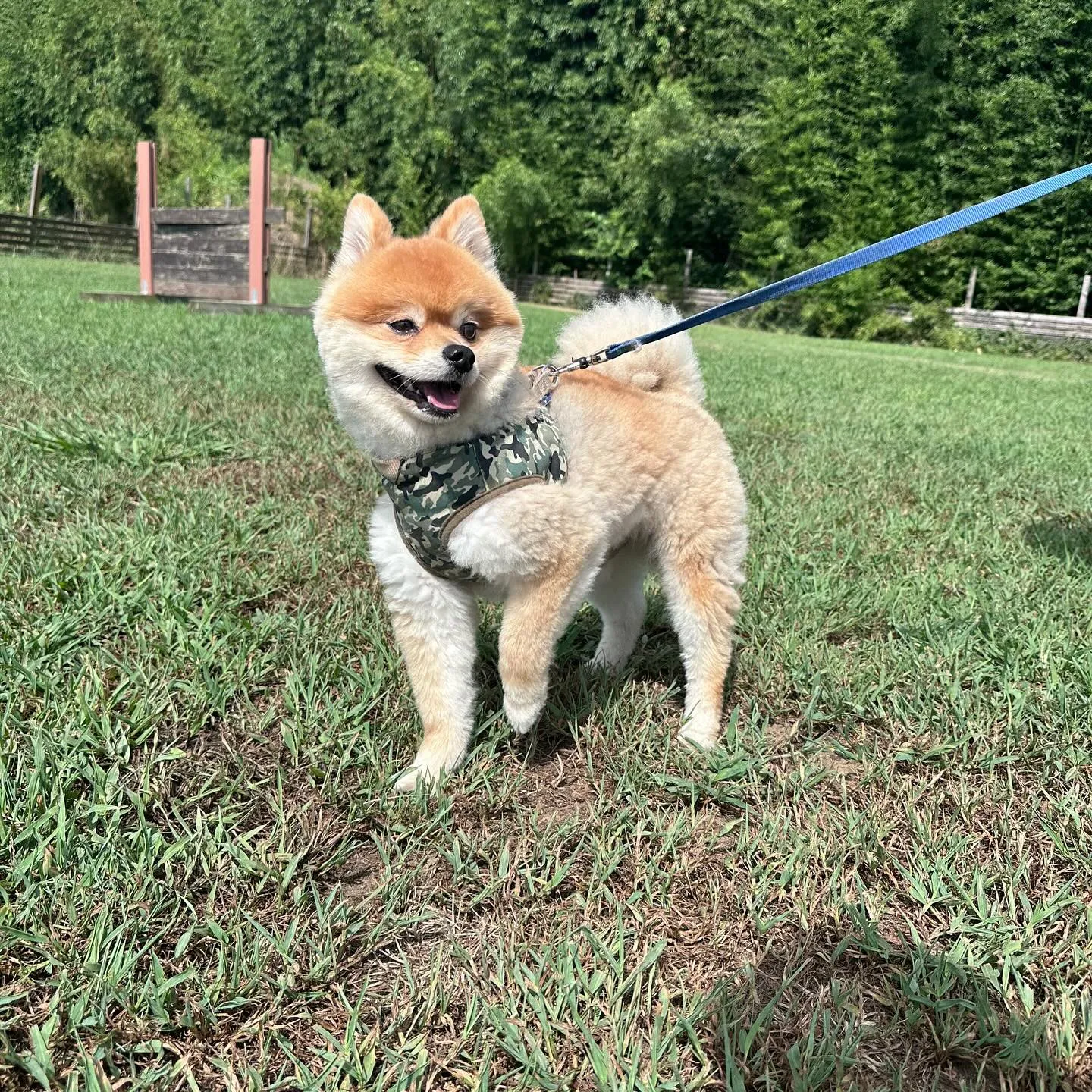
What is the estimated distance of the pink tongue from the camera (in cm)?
192

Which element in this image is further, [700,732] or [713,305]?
[713,305]

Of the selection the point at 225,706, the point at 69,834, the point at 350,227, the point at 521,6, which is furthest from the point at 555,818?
the point at 521,6

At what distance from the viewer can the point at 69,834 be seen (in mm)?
1643

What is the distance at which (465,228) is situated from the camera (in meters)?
2.14

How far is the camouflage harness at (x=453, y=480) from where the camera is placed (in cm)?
195

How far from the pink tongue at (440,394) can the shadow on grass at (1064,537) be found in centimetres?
287

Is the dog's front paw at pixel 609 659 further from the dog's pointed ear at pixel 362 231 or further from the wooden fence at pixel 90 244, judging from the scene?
the wooden fence at pixel 90 244

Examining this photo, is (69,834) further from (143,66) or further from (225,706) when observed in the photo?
(143,66)

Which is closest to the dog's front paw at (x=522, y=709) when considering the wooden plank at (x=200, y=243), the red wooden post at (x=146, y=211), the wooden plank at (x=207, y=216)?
the wooden plank at (x=207, y=216)

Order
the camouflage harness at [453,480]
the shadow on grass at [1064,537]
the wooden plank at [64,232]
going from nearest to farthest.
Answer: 1. the camouflage harness at [453,480]
2. the shadow on grass at [1064,537]
3. the wooden plank at [64,232]

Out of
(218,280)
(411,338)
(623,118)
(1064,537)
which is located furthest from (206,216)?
(623,118)

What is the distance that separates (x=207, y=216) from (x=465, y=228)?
1135 centimetres

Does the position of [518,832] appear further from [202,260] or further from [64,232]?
[64,232]

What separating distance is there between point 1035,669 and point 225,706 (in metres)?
2.37
